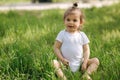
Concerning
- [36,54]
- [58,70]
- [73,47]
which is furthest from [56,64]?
[36,54]

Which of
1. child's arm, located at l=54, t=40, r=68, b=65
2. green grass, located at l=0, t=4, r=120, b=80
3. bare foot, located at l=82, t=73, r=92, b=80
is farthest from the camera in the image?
child's arm, located at l=54, t=40, r=68, b=65

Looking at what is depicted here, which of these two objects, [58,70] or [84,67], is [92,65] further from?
[58,70]

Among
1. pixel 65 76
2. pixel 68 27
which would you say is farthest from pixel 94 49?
pixel 65 76

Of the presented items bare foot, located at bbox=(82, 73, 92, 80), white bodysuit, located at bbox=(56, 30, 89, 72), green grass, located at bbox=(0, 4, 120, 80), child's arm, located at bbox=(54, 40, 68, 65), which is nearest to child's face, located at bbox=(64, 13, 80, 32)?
white bodysuit, located at bbox=(56, 30, 89, 72)

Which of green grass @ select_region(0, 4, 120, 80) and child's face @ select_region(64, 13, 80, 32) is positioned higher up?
child's face @ select_region(64, 13, 80, 32)

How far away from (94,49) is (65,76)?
0.87 meters

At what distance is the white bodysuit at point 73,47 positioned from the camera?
133 inches

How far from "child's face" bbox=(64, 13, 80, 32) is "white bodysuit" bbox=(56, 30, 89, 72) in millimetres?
58

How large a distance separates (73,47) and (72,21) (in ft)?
0.82

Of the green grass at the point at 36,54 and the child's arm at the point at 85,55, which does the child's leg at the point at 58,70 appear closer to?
the green grass at the point at 36,54

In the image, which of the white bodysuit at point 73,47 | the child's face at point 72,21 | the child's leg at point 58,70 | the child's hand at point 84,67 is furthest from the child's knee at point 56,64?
the child's face at point 72,21

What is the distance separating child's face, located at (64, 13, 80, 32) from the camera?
11.1 feet

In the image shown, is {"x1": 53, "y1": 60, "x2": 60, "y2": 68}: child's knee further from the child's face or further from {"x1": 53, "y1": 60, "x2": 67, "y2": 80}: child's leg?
the child's face

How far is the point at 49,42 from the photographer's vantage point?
14.9 ft
